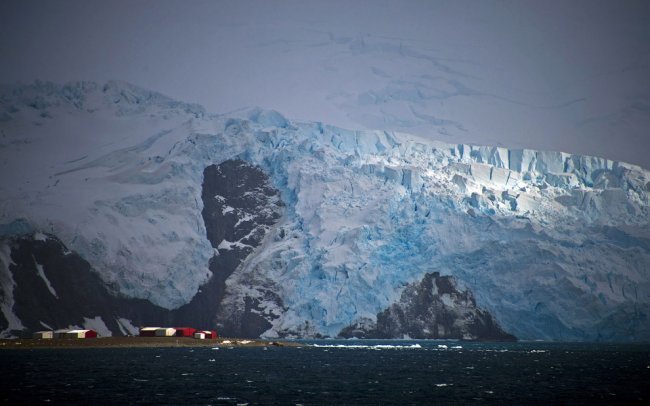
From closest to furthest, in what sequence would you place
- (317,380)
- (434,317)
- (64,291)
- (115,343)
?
(317,380), (115,343), (64,291), (434,317)

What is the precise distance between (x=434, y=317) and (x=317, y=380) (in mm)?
117121

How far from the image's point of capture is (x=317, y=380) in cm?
7550

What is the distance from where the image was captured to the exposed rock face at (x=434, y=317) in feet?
591

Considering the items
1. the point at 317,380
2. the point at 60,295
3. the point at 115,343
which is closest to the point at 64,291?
the point at 60,295

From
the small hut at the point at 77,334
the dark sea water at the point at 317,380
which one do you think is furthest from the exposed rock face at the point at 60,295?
the dark sea water at the point at 317,380

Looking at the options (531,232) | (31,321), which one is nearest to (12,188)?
(31,321)

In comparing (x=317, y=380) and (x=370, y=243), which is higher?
(x=370, y=243)

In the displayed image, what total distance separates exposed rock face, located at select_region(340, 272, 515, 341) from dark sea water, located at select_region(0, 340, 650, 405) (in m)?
68.3

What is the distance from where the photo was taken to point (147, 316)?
17938 cm

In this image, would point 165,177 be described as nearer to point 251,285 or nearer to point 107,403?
point 251,285

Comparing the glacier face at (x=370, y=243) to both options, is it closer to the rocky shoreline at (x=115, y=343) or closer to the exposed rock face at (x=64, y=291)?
the exposed rock face at (x=64, y=291)

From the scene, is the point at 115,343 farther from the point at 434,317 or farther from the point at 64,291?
the point at 434,317

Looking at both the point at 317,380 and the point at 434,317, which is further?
the point at 434,317

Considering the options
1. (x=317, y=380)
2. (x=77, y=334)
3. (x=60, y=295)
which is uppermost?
(x=60, y=295)
